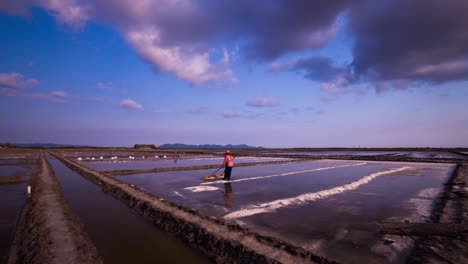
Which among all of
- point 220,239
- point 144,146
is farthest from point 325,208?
point 144,146

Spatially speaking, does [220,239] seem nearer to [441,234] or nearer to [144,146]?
[441,234]

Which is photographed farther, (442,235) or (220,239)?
(442,235)

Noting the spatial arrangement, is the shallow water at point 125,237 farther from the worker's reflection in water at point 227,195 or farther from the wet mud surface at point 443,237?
the wet mud surface at point 443,237

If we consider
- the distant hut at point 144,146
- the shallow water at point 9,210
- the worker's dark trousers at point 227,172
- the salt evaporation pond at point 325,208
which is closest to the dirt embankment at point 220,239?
the salt evaporation pond at point 325,208

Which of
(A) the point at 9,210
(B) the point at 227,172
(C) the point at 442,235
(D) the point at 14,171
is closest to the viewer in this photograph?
(C) the point at 442,235

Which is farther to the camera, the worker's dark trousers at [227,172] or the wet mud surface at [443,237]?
the worker's dark trousers at [227,172]

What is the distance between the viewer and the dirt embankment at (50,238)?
5.06 m

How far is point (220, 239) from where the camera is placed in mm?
5727

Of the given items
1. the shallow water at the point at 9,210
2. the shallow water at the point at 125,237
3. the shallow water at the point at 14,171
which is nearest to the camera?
the shallow water at the point at 125,237

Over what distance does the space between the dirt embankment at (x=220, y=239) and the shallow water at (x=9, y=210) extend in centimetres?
331

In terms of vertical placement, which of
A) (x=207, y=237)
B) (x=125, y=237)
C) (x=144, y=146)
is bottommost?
(x=125, y=237)

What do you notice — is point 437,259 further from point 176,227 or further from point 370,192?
point 370,192

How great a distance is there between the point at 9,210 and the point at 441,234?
512 inches

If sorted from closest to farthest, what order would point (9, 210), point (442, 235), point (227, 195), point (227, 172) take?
point (442, 235) < point (9, 210) < point (227, 195) < point (227, 172)
